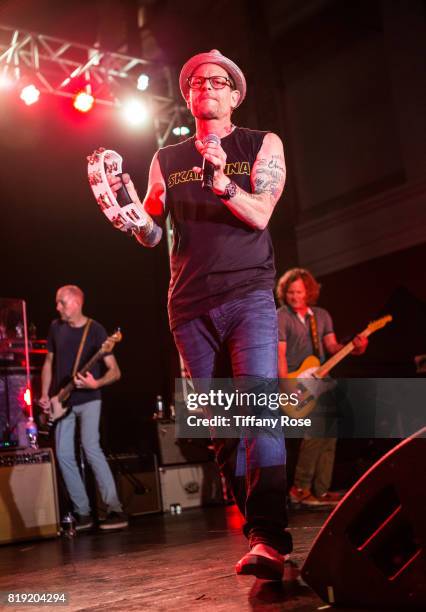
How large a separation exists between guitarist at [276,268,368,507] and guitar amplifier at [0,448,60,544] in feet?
6.54

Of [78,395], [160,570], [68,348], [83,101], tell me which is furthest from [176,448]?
[160,570]

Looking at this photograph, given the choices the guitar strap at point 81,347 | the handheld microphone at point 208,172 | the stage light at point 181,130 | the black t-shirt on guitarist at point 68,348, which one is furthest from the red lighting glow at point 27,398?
the stage light at point 181,130

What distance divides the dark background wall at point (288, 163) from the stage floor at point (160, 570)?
3257 millimetres

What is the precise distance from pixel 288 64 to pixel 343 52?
986mm

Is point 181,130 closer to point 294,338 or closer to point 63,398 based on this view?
point 294,338

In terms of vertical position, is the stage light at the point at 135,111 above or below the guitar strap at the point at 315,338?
above

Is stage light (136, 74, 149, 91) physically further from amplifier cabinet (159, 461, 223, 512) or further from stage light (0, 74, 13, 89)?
amplifier cabinet (159, 461, 223, 512)

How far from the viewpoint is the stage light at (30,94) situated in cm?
767

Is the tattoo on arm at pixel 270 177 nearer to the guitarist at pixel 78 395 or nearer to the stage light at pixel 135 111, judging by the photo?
the guitarist at pixel 78 395

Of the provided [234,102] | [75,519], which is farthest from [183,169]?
[75,519]

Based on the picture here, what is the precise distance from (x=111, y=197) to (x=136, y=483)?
4832 mm

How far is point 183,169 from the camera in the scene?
2.57 meters

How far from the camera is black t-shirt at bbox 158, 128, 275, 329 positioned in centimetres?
240

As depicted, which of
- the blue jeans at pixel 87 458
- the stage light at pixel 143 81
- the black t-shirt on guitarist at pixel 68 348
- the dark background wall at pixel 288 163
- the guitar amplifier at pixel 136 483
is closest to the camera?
the blue jeans at pixel 87 458
